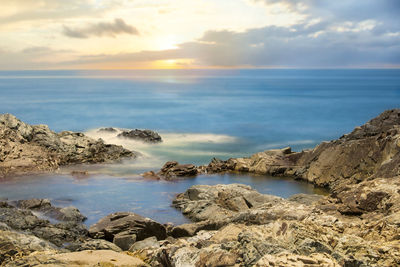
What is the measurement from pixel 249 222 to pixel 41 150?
2298 cm

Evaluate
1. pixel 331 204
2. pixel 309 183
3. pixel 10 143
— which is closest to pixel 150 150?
pixel 10 143

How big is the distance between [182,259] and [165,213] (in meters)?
12.3

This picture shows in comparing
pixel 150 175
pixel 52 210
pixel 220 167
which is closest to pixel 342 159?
pixel 220 167

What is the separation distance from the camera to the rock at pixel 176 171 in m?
28.2

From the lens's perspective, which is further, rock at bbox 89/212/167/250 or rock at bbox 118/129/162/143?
rock at bbox 118/129/162/143

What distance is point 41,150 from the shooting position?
101 ft

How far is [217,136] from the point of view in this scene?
1836 inches

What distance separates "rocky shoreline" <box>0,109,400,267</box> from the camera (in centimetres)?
738

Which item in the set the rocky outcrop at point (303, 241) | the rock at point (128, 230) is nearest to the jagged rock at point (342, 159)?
the rocky outcrop at point (303, 241)

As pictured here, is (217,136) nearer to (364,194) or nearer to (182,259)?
(364,194)

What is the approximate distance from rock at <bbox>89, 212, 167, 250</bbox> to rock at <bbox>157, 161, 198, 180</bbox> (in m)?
11.5

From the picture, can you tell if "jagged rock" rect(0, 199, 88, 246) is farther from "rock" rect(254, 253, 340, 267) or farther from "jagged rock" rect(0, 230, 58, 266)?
"rock" rect(254, 253, 340, 267)

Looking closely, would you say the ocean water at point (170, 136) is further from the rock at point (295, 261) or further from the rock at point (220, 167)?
the rock at point (295, 261)

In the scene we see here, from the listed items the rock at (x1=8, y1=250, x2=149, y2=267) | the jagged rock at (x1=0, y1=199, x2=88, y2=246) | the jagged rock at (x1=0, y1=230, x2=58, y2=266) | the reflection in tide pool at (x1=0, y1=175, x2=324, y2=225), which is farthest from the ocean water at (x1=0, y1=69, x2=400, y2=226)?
the rock at (x1=8, y1=250, x2=149, y2=267)
